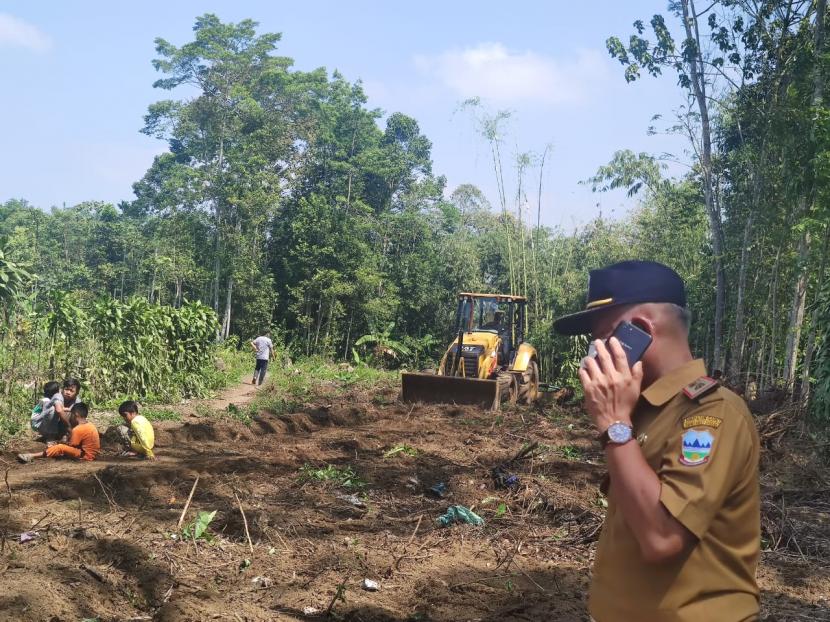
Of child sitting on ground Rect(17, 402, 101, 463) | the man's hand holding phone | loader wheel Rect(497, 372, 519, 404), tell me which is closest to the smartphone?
the man's hand holding phone

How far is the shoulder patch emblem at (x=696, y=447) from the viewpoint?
6.04 ft

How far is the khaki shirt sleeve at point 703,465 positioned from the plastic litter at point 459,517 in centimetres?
550

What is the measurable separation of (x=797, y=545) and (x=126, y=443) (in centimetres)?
804

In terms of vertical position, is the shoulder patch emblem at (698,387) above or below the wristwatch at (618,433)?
above

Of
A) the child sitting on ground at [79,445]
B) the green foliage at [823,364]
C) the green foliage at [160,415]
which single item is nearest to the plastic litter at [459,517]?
the child sitting on ground at [79,445]

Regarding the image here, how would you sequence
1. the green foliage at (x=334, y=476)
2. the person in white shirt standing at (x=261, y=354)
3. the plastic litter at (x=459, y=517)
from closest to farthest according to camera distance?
the plastic litter at (x=459, y=517)
the green foliage at (x=334, y=476)
the person in white shirt standing at (x=261, y=354)

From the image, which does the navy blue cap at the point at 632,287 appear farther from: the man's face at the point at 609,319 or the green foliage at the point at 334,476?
the green foliage at the point at 334,476

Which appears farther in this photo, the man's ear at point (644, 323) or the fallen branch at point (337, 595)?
the fallen branch at point (337, 595)

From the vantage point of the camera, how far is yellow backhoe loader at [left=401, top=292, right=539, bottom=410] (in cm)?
1573

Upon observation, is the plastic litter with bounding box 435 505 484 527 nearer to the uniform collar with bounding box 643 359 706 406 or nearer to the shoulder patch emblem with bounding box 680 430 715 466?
the uniform collar with bounding box 643 359 706 406

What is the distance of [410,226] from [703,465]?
3735 centimetres

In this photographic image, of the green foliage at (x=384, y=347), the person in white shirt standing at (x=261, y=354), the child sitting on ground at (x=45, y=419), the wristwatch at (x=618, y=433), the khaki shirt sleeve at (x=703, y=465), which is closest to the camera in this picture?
the khaki shirt sleeve at (x=703, y=465)

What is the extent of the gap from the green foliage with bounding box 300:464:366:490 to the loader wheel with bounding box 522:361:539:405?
9497mm

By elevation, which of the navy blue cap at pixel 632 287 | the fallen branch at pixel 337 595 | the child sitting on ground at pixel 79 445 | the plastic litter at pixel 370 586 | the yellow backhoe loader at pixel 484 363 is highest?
the navy blue cap at pixel 632 287
